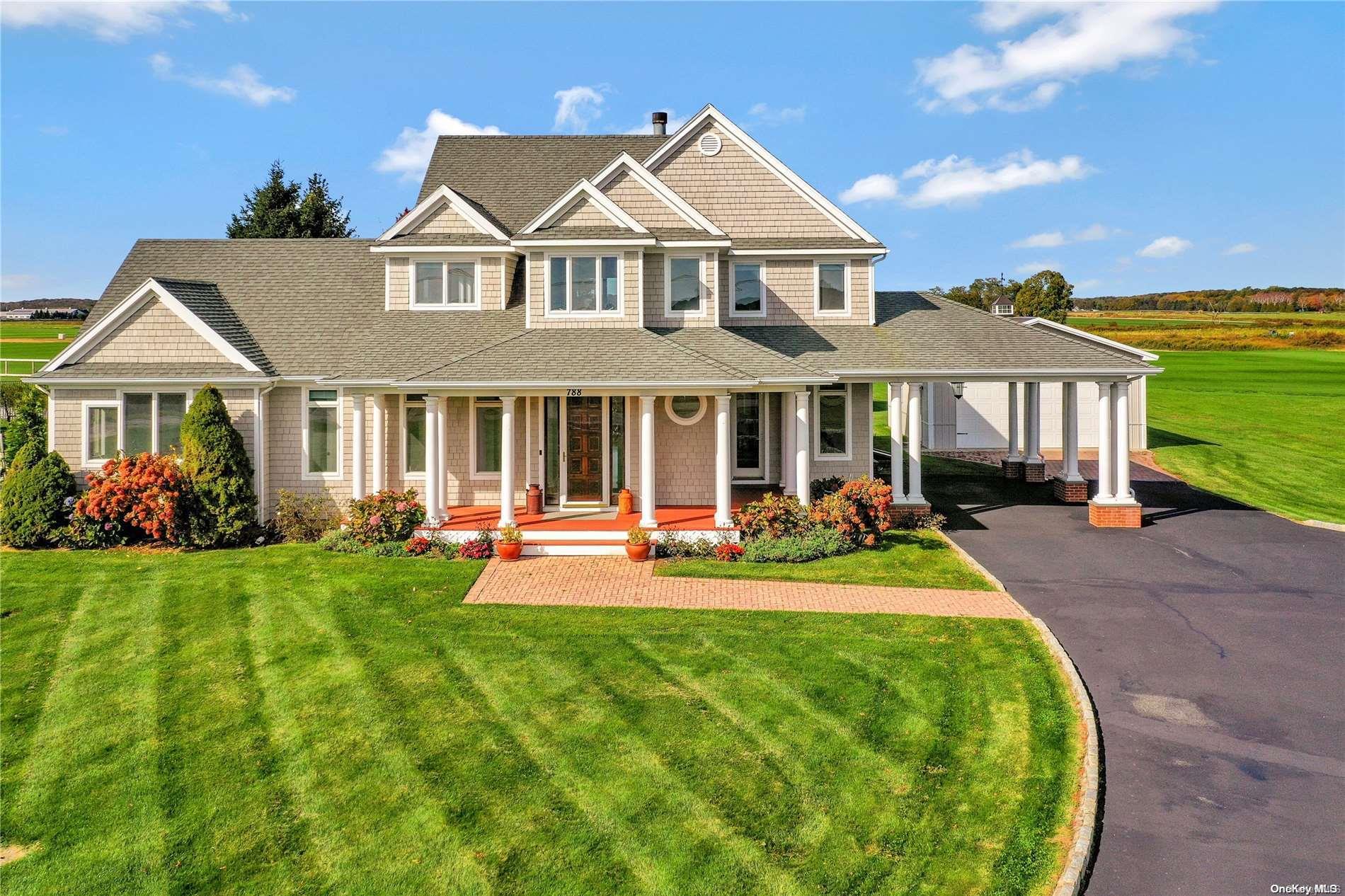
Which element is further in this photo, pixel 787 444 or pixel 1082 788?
pixel 787 444

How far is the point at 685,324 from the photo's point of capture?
1992 centimetres

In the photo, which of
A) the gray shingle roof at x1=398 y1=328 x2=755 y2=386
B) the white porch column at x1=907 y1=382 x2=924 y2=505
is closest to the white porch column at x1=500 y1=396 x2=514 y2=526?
the gray shingle roof at x1=398 y1=328 x2=755 y2=386

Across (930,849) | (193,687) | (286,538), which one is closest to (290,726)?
(193,687)

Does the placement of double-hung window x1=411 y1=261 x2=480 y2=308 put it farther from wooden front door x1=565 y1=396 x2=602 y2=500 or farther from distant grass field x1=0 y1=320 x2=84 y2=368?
distant grass field x1=0 y1=320 x2=84 y2=368

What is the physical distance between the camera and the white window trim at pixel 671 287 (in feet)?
65.0

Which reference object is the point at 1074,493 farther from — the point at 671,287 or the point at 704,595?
the point at 704,595

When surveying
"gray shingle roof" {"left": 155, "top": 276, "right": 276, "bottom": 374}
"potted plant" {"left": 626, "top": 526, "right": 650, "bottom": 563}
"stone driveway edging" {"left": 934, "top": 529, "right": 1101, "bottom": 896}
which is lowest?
"stone driveway edging" {"left": 934, "top": 529, "right": 1101, "bottom": 896}

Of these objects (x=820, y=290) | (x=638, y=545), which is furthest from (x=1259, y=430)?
(x=638, y=545)

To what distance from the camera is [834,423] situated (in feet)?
68.3

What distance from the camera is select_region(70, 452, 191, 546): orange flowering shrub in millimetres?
16641

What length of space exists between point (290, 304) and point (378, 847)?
56.2ft

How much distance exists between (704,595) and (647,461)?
12.1 feet

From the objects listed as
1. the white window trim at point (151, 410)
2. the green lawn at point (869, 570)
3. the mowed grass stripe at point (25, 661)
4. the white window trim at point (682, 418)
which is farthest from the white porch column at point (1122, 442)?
the white window trim at point (151, 410)

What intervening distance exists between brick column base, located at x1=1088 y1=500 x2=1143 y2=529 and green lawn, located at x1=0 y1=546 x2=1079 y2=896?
842cm
